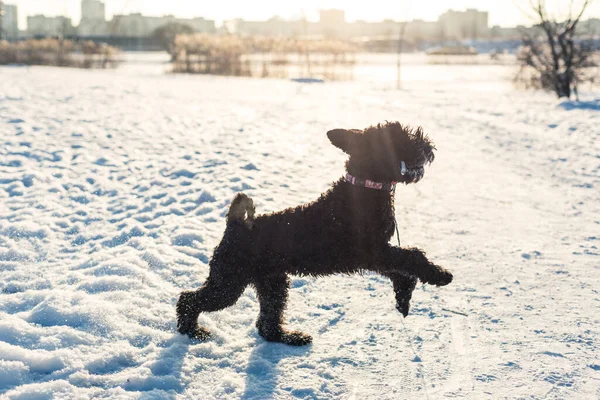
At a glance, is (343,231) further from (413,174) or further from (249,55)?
(249,55)

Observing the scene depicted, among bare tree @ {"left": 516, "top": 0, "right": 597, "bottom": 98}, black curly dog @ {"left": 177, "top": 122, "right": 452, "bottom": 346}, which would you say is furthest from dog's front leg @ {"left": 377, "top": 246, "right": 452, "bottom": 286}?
bare tree @ {"left": 516, "top": 0, "right": 597, "bottom": 98}

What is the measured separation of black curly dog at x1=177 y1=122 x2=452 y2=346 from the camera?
346 cm

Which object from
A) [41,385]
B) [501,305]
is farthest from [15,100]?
[501,305]

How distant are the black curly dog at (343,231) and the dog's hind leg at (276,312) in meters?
0.19

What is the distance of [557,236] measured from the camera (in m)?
6.09

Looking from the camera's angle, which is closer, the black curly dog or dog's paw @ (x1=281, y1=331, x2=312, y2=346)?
the black curly dog

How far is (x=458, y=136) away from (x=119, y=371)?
33.8 ft

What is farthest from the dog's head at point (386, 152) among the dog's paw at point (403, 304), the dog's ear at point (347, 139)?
the dog's paw at point (403, 304)

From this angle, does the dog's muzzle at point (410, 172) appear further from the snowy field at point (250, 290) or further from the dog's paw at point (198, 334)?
the dog's paw at point (198, 334)

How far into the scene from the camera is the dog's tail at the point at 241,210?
3.56 m

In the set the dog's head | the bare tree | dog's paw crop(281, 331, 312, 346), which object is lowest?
dog's paw crop(281, 331, 312, 346)

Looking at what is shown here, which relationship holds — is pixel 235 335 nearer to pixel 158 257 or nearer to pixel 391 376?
pixel 391 376

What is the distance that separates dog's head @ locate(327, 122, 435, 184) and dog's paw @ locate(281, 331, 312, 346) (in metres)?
1.28

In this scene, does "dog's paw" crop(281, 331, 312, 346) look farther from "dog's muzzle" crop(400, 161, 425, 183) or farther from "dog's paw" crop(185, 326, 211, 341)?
"dog's muzzle" crop(400, 161, 425, 183)
